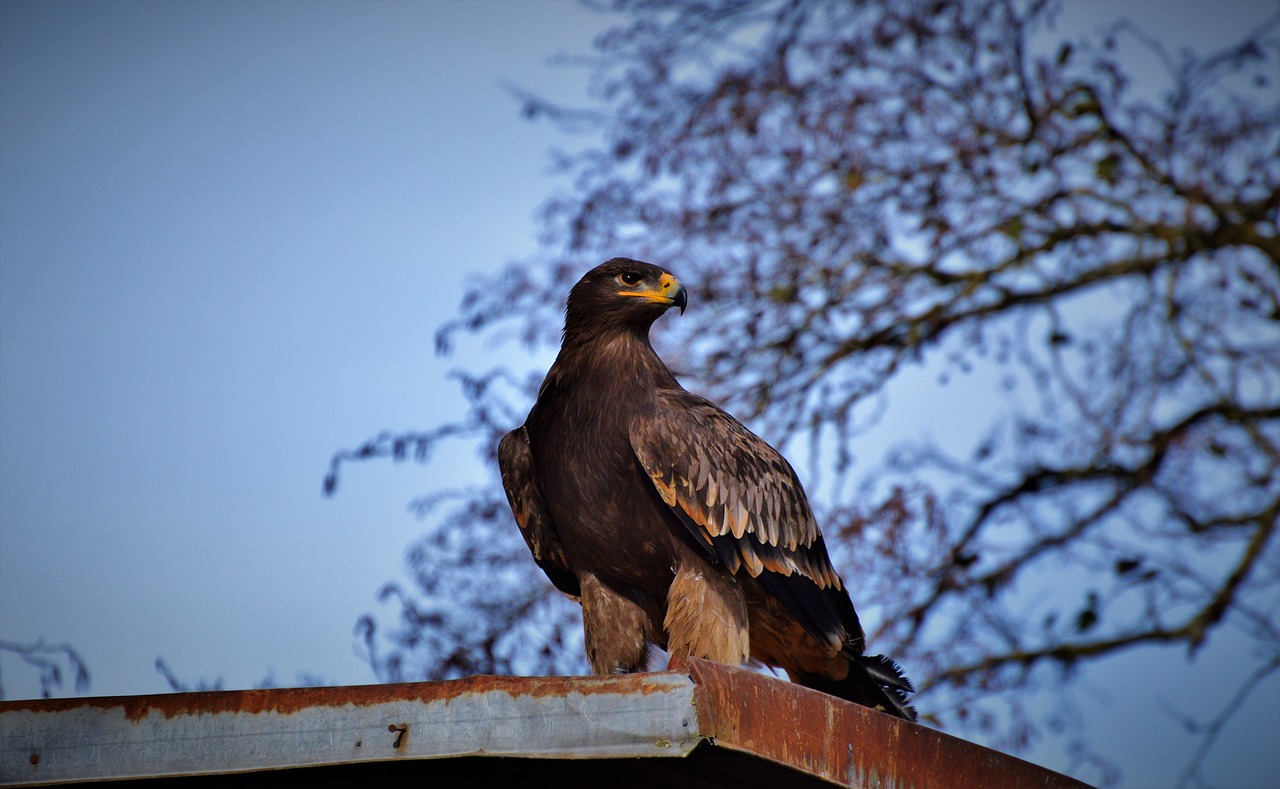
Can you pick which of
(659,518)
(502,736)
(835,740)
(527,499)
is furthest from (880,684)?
(502,736)

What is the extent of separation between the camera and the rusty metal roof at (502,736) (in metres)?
Answer: 2.40

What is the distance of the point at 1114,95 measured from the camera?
8016mm

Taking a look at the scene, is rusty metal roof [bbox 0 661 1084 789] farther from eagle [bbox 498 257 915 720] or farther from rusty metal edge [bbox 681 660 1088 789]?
eagle [bbox 498 257 915 720]

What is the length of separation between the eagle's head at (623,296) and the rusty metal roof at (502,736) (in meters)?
1.74

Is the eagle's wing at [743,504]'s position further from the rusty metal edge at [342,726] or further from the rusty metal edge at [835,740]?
the rusty metal edge at [342,726]

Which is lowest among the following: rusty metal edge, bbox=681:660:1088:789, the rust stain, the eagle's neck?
rusty metal edge, bbox=681:660:1088:789

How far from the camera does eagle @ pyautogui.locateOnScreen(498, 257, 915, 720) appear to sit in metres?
Result: 3.83

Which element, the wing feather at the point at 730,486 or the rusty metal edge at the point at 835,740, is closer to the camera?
the rusty metal edge at the point at 835,740

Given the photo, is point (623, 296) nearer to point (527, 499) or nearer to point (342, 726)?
point (527, 499)

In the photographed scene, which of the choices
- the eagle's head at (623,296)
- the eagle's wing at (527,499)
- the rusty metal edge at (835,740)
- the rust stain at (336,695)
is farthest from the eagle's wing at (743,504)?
the rust stain at (336,695)

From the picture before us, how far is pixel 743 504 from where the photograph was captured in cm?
394

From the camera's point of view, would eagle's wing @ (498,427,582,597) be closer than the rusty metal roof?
No

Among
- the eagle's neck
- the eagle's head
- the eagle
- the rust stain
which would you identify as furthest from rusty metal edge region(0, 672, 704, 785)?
the eagle's head

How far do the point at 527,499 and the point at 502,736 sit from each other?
1709mm
